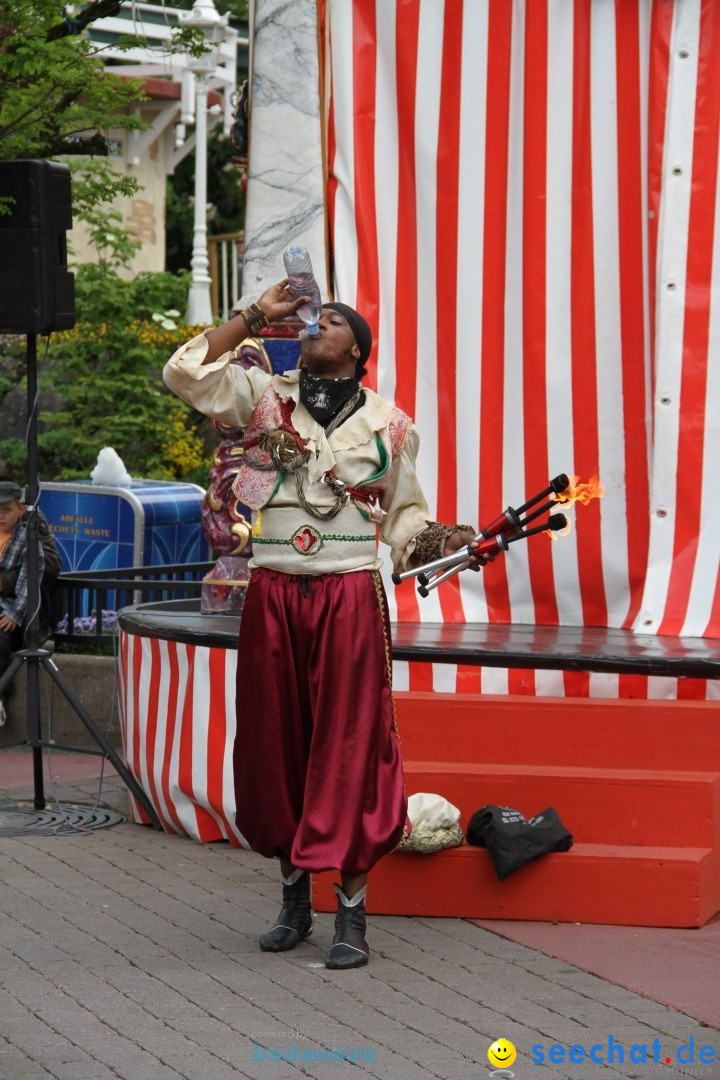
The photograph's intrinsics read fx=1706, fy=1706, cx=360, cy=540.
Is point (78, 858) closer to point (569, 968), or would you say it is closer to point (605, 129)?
point (569, 968)

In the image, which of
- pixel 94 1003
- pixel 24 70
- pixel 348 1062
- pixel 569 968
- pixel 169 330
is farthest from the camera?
pixel 169 330

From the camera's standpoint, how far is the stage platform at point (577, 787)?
5.35 metres

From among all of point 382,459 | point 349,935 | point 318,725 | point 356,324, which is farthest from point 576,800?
point 356,324

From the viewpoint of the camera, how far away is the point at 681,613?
21.7ft

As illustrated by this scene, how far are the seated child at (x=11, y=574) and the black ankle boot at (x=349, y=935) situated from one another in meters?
4.42

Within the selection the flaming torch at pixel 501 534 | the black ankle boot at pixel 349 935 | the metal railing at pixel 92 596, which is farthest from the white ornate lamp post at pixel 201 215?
the black ankle boot at pixel 349 935

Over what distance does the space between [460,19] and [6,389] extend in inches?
366

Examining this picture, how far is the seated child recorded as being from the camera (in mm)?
9102

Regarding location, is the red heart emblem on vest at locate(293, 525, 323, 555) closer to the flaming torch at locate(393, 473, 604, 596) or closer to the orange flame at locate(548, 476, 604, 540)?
the flaming torch at locate(393, 473, 604, 596)

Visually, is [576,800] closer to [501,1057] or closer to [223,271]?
[501,1057]

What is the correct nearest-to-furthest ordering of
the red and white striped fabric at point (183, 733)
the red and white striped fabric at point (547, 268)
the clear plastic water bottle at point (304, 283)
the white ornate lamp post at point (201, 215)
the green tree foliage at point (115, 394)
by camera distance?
the clear plastic water bottle at point (304, 283) < the red and white striped fabric at point (183, 733) < the red and white striped fabric at point (547, 268) < the green tree foliage at point (115, 394) < the white ornate lamp post at point (201, 215)

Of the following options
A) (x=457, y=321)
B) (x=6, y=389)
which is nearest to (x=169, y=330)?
(x=6, y=389)

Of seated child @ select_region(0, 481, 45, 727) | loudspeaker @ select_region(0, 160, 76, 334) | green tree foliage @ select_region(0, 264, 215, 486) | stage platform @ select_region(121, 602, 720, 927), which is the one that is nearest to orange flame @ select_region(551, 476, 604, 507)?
stage platform @ select_region(121, 602, 720, 927)

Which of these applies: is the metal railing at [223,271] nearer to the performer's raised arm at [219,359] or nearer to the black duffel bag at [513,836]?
the black duffel bag at [513,836]
